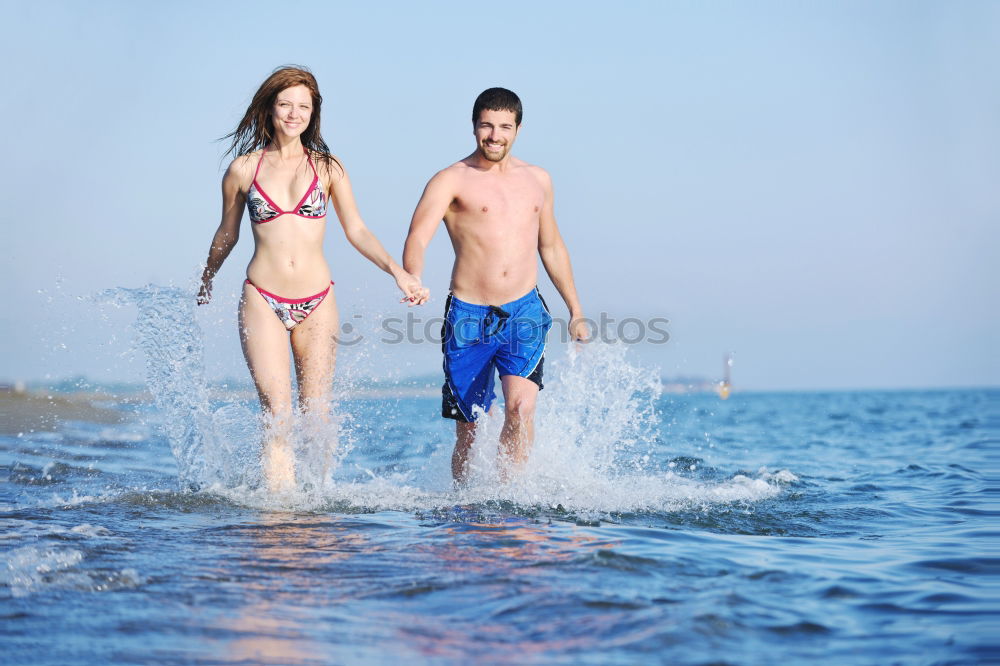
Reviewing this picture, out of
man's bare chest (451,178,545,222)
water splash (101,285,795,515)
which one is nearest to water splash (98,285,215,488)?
water splash (101,285,795,515)

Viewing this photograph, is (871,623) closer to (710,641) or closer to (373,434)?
(710,641)

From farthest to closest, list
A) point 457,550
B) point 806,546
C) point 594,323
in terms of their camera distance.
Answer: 1. point 594,323
2. point 806,546
3. point 457,550

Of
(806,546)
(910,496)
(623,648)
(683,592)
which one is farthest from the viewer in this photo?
(910,496)

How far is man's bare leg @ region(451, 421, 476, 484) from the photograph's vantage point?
234 inches

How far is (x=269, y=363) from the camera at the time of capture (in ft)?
17.0

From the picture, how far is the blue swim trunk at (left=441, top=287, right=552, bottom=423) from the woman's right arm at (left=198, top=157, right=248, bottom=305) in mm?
Answer: 1379

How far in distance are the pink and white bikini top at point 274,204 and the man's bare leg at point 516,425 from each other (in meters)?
1.57

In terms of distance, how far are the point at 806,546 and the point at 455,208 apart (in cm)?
284

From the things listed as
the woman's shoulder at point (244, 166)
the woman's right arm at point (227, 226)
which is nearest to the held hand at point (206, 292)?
the woman's right arm at point (227, 226)

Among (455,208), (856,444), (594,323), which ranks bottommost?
(856,444)

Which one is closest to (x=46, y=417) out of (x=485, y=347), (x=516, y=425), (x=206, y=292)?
(x=206, y=292)

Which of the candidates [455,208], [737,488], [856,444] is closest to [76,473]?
[455,208]

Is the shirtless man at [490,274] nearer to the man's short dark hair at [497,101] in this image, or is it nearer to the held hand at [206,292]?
the man's short dark hair at [497,101]

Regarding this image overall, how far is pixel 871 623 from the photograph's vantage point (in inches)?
122
